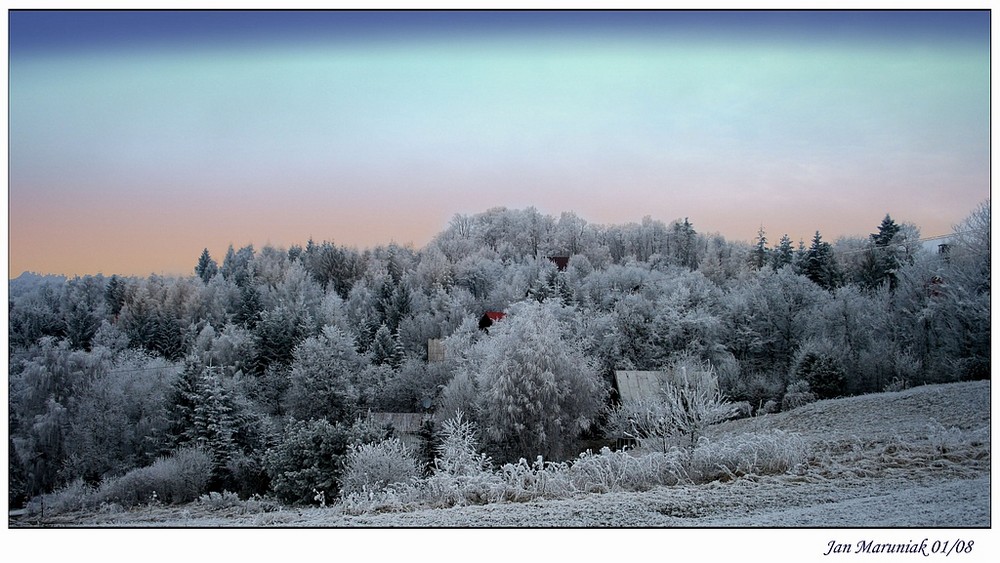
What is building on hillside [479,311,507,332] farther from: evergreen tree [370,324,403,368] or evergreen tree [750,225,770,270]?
evergreen tree [750,225,770,270]

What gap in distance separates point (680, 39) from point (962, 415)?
442 cm

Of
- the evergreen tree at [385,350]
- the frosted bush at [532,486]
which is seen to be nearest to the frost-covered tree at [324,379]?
the evergreen tree at [385,350]

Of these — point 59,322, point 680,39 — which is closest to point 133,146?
point 59,322

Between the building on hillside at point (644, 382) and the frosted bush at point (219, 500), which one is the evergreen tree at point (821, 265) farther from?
the frosted bush at point (219, 500)

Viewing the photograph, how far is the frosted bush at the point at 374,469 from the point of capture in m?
6.59

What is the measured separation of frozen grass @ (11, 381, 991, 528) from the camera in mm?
5613

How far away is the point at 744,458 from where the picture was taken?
20.8ft

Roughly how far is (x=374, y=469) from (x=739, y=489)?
322 centimetres

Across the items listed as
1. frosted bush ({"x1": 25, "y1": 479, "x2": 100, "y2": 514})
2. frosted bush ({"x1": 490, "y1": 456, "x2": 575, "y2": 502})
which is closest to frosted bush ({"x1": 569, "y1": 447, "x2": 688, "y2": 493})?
frosted bush ({"x1": 490, "y1": 456, "x2": 575, "y2": 502})

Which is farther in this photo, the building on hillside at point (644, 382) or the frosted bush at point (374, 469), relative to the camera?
the building on hillside at point (644, 382)

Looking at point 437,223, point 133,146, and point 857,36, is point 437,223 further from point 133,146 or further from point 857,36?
point 857,36

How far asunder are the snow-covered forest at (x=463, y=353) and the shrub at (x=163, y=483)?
0.06 feet

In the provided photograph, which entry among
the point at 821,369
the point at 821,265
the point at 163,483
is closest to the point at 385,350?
the point at 163,483

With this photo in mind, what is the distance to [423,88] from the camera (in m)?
7.00
